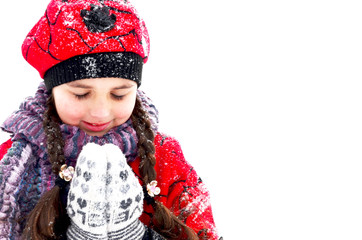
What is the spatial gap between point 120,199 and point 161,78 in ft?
6.11

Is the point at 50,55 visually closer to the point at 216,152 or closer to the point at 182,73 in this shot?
the point at 216,152

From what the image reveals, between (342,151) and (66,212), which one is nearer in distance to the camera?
(66,212)

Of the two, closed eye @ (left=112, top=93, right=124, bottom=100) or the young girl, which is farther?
closed eye @ (left=112, top=93, right=124, bottom=100)

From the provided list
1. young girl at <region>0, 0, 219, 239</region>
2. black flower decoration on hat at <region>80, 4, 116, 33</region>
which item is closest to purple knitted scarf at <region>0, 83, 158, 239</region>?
young girl at <region>0, 0, 219, 239</region>

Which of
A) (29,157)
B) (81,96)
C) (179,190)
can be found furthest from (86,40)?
(179,190)

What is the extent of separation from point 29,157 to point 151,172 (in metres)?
0.37

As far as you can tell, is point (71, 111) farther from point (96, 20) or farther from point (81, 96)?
point (96, 20)

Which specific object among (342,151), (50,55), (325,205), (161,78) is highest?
(50,55)

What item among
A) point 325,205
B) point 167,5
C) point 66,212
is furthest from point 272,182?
point 66,212

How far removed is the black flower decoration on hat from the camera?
1313mm

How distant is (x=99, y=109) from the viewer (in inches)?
53.7

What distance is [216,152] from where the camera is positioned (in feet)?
8.92

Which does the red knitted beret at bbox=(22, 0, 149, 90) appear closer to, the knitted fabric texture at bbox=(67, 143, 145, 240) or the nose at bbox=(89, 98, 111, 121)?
the nose at bbox=(89, 98, 111, 121)

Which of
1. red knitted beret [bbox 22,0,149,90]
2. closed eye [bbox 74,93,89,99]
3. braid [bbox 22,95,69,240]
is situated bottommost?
braid [bbox 22,95,69,240]
